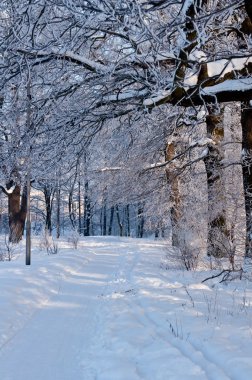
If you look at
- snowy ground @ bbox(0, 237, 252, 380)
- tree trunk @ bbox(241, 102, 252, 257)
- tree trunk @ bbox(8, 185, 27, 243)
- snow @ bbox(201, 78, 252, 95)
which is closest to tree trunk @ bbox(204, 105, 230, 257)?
tree trunk @ bbox(241, 102, 252, 257)

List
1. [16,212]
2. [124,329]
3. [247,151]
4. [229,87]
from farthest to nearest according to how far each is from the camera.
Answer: [16,212]
[247,151]
[124,329]
[229,87]

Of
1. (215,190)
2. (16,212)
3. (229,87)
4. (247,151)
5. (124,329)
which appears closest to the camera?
(229,87)

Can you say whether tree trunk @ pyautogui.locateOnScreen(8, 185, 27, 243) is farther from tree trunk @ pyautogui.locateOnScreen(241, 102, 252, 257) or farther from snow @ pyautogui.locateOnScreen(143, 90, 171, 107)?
snow @ pyautogui.locateOnScreen(143, 90, 171, 107)

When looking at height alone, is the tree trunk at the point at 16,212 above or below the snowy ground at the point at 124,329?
above

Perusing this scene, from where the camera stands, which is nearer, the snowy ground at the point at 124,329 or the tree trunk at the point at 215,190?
the snowy ground at the point at 124,329

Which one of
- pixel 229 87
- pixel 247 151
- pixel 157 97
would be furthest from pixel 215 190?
pixel 157 97

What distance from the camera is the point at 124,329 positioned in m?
6.08

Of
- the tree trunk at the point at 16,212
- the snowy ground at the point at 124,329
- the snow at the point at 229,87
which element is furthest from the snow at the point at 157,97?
the tree trunk at the point at 16,212

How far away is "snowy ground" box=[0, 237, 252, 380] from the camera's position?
444cm

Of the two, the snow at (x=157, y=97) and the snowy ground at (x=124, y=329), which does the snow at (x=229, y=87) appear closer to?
the snow at (x=157, y=97)

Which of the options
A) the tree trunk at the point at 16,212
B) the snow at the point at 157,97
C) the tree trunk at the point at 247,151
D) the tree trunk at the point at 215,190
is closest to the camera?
the snow at the point at 157,97

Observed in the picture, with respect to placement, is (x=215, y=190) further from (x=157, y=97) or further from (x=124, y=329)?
(x=124, y=329)

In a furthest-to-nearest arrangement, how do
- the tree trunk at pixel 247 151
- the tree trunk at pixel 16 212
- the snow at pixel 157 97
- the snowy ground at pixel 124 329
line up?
the tree trunk at pixel 16 212 → the tree trunk at pixel 247 151 → the snow at pixel 157 97 → the snowy ground at pixel 124 329

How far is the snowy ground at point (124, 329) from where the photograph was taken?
4.44 metres
